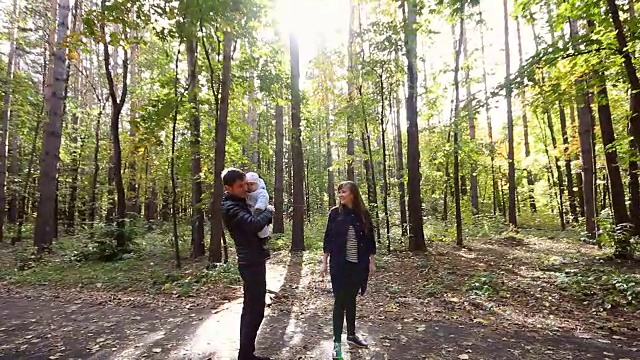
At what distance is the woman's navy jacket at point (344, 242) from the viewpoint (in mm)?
4250

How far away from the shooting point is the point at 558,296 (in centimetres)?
680

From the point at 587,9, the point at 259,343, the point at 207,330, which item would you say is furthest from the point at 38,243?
the point at 587,9

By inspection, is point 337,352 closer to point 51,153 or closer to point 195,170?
point 195,170

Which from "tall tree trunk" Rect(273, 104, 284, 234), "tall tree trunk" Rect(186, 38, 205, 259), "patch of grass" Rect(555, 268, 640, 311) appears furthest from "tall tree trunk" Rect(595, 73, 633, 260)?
"tall tree trunk" Rect(273, 104, 284, 234)

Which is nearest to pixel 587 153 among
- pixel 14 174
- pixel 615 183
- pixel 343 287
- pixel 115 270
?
pixel 615 183

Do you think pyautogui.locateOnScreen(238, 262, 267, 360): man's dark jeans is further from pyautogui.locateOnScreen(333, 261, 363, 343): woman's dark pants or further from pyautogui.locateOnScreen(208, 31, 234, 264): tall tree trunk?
pyautogui.locateOnScreen(208, 31, 234, 264): tall tree trunk

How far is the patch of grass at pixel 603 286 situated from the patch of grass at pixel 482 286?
3.96ft

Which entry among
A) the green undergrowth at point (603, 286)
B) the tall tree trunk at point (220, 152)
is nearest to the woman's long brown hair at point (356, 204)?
the green undergrowth at point (603, 286)

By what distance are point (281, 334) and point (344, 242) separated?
1.81 m

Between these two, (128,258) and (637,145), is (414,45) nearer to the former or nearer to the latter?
(637,145)

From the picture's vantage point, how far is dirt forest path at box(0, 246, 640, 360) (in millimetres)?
4414

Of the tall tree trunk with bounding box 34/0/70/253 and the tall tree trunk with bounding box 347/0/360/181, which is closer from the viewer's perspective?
the tall tree trunk with bounding box 34/0/70/253

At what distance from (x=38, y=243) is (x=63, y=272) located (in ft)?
9.05

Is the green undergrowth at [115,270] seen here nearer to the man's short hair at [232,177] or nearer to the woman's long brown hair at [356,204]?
the woman's long brown hair at [356,204]
